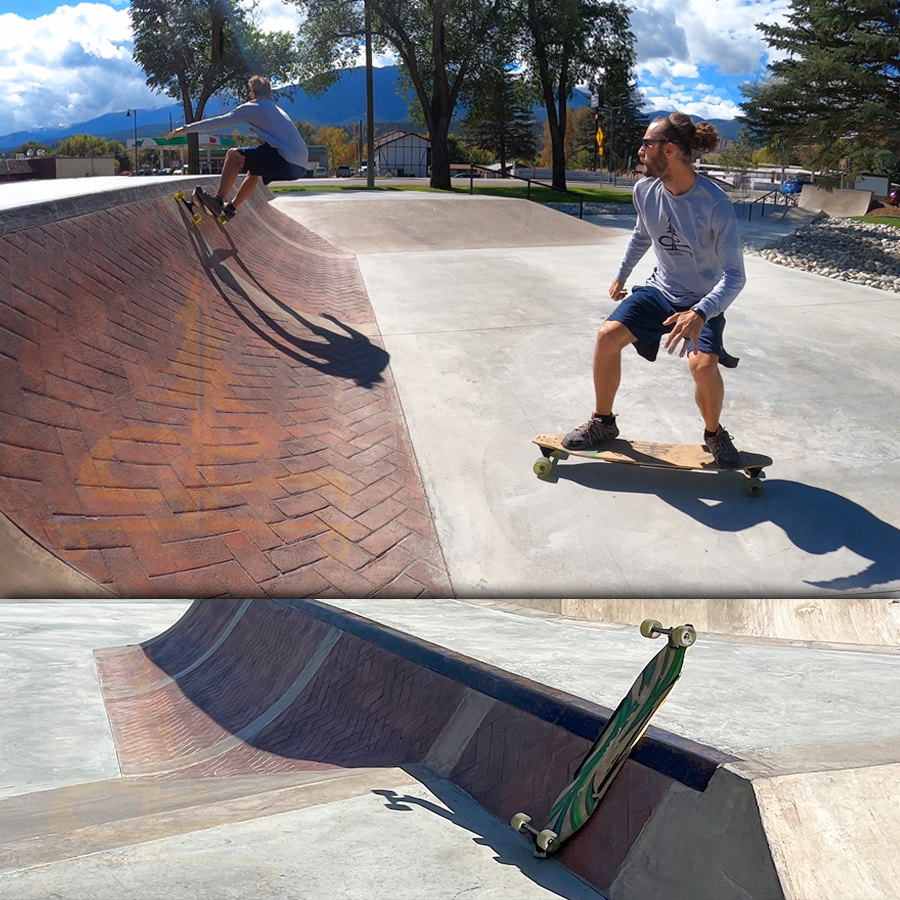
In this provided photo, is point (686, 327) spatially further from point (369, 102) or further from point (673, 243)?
point (369, 102)

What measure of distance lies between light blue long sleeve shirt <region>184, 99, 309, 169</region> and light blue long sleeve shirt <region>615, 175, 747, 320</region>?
1.25 meters

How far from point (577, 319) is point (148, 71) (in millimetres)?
2862

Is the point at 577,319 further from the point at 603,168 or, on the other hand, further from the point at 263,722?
the point at 263,722

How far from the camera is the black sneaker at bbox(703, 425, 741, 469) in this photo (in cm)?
231

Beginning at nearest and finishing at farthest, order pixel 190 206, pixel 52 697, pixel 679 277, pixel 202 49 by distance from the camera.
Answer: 1. pixel 202 49
2. pixel 679 277
3. pixel 52 697
4. pixel 190 206

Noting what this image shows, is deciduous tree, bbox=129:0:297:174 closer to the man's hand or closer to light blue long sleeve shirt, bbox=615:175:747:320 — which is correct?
light blue long sleeve shirt, bbox=615:175:747:320

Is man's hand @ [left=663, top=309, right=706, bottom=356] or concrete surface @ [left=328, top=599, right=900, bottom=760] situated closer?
concrete surface @ [left=328, top=599, right=900, bottom=760]

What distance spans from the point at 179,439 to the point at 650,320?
143cm

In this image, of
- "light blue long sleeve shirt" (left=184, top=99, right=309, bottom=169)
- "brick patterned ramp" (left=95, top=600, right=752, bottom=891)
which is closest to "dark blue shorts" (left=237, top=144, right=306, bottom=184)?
"light blue long sleeve shirt" (left=184, top=99, right=309, bottom=169)

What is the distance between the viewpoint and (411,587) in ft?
6.75

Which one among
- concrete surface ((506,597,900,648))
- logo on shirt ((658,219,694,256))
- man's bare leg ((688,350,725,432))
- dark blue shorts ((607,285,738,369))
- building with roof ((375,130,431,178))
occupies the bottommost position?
concrete surface ((506,597,900,648))

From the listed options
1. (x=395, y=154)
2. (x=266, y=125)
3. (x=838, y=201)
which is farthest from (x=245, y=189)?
(x=838, y=201)

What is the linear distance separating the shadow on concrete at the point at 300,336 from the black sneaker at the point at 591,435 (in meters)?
1.01

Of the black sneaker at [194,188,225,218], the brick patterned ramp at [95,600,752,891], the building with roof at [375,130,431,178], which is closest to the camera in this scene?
the brick patterned ramp at [95,600,752,891]
